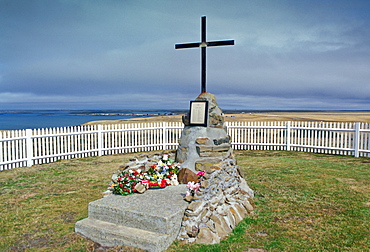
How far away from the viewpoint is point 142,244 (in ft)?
13.9

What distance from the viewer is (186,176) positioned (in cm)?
611

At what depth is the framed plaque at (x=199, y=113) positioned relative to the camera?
6324 millimetres

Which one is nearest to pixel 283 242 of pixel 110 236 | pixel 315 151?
pixel 110 236

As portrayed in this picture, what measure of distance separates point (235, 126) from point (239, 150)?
4.21 ft

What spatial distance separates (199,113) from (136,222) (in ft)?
9.17

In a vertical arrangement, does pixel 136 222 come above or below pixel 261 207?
above

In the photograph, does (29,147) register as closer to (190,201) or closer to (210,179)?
(190,201)

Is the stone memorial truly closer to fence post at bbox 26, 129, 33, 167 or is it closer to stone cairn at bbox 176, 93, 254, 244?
stone cairn at bbox 176, 93, 254, 244

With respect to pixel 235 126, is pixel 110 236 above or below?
below

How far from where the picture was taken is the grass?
4.42 meters

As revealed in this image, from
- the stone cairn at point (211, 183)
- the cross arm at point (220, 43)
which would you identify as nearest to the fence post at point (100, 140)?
the stone cairn at point (211, 183)

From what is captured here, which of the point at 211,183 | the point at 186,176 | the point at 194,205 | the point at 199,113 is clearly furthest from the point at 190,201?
the point at 199,113

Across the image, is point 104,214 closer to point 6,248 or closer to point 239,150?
point 6,248

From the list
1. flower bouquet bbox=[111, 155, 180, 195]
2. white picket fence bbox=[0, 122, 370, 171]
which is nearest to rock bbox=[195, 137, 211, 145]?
flower bouquet bbox=[111, 155, 180, 195]
